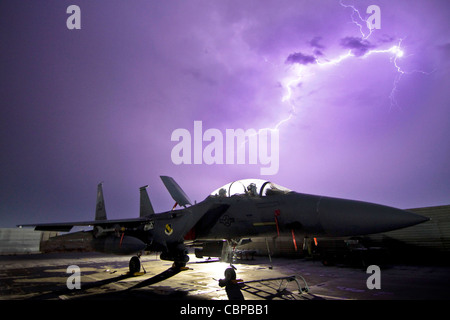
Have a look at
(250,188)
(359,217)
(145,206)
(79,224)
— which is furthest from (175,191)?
(359,217)

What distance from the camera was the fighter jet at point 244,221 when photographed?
4.43m

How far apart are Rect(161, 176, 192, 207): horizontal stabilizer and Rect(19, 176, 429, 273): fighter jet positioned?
0.33 ft

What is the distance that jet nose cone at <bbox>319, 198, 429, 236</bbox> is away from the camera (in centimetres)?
411

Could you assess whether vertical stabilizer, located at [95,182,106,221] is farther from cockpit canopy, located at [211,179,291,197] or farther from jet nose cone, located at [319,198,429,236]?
jet nose cone, located at [319,198,429,236]

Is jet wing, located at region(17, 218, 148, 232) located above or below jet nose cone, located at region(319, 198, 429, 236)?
below

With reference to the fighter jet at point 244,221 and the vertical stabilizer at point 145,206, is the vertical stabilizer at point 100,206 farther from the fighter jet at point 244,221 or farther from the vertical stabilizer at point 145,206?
the fighter jet at point 244,221

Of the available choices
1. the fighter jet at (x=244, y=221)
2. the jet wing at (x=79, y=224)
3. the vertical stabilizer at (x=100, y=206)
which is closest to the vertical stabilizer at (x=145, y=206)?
the vertical stabilizer at (x=100, y=206)

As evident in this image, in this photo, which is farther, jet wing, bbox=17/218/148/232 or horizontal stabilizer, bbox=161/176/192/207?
horizontal stabilizer, bbox=161/176/192/207

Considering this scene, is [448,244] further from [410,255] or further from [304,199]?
[304,199]

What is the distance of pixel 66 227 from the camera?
416 inches

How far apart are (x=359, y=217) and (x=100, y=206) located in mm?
14118

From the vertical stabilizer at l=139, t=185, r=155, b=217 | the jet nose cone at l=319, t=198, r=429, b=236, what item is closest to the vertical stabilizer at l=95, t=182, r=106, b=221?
the vertical stabilizer at l=139, t=185, r=155, b=217
